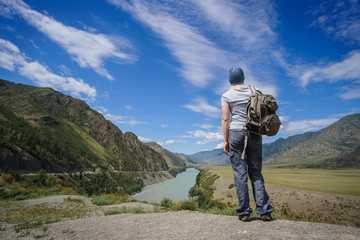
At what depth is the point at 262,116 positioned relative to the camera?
4066mm

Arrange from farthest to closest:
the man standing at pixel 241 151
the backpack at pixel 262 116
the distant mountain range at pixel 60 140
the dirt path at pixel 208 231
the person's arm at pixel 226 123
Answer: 1. the distant mountain range at pixel 60 140
2. the person's arm at pixel 226 123
3. the man standing at pixel 241 151
4. the backpack at pixel 262 116
5. the dirt path at pixel 208 231

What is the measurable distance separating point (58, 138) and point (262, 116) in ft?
381

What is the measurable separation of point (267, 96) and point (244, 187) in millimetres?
2153

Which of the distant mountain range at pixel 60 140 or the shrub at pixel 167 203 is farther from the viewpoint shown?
the distant mountain range at pixel 60 140

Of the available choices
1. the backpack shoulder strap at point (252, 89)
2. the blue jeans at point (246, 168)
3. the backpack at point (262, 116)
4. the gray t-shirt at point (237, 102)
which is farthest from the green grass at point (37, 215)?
the backpack shoulder strap at point (252, 89)

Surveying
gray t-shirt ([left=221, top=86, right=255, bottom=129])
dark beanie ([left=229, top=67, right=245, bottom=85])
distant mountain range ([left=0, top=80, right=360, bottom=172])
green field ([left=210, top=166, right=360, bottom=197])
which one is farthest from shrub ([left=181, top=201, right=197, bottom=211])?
distant mountain range ([left=0, top=80, right=360, bottom=172])

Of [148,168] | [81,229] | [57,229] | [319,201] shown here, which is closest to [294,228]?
[81,229]

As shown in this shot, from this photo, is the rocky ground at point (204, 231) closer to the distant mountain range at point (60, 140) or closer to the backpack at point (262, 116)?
the backpack at point (262, 116)

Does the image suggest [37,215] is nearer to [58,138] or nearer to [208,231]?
[208,231]

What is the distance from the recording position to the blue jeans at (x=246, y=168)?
13.4ft

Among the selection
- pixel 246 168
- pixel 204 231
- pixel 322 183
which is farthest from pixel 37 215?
pixel 322 183

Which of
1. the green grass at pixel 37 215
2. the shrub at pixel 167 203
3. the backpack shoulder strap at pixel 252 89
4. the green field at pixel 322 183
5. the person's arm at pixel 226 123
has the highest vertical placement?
the backpack shoulder strap at pixel 252 89

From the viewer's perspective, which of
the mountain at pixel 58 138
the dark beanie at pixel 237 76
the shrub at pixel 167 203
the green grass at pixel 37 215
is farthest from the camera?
the mountain at pixel 58 138

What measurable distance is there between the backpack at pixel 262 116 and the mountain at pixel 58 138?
52659 mm
